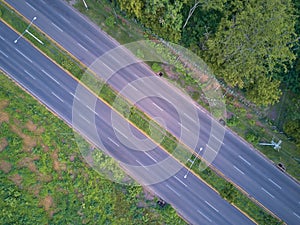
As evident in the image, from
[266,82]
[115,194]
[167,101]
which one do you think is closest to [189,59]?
[167,101]

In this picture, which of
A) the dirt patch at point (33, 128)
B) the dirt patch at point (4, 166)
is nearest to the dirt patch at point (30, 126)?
the dirt patch at point (33, 128)

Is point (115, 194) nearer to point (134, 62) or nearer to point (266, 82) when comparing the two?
point (134, 62)

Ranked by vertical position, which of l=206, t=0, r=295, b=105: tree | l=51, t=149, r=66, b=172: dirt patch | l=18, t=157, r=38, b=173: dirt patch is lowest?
l=18, t=157, r=38, b=173: dirt patch

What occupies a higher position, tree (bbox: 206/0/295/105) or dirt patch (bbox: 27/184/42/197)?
tree (bbox: 206/0/295/105)

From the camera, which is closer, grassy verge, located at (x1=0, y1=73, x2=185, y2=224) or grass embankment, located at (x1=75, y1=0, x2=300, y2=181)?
grassy verge, located at (x1=0, y1=73, x2=185, y2=224)

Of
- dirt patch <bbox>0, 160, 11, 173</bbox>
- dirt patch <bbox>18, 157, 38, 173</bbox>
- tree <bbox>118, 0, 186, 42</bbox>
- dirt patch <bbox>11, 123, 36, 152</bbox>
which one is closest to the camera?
tree <bbox>118, 0, 186, 42</bbox>

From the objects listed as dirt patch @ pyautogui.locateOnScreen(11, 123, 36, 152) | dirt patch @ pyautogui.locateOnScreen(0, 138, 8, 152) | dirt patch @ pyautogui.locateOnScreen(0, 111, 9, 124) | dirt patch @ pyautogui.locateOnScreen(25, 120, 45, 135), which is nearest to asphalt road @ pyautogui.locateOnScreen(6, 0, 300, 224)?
dirt patch @ pyautogui.locateOnScreen(25, 120, 45, 135)

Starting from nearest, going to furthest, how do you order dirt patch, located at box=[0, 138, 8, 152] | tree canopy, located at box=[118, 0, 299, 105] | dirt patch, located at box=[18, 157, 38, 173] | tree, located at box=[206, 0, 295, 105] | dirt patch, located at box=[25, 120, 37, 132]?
tree, located at box=[206, 0, 295, 105] < tree canopy, located at box=[118, 0, 299, 105] < dirt patch, located at box=[0, 138, 8, 152] < dirt patch, located at box=[18, 157, 38, 173] < dirt patch, located at box=[25, 120, 37, 132]

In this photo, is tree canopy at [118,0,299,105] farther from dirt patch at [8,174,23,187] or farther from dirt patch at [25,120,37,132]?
dirt patch at [8,174,23,187]
